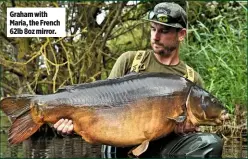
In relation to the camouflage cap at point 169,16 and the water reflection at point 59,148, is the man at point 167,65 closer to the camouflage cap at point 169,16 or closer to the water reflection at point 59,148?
the camouflage cap at point 169,16

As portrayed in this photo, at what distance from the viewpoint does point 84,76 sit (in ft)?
25.4

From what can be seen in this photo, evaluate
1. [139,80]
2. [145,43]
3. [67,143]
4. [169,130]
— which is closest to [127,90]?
[139,80]

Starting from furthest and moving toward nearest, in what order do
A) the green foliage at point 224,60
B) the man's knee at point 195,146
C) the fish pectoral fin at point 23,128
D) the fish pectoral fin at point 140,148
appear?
the green foliage at point 224,60 → the man's knee at point 195,146 → the fish pectoral fin at point 140,148 → the fish pectoral fin at point 23,128

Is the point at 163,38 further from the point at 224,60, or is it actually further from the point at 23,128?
the point at 224,60

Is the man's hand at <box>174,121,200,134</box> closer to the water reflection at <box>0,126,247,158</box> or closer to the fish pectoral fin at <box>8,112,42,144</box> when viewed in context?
the fish pectoral fin at <box>8,112,42,144</box>

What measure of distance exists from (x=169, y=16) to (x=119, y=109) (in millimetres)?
900

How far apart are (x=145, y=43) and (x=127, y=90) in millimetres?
4869

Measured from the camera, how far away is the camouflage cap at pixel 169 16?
421 centimetres

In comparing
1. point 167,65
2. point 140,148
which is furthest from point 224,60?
point 140,148

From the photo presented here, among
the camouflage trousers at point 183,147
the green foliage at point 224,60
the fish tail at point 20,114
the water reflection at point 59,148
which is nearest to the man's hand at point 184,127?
the camouflage trousers at point 183,147

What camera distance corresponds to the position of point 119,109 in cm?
368

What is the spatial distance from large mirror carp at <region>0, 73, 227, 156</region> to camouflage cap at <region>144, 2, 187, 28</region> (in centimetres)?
50

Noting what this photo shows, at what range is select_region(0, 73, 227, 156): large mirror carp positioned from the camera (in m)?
3.55

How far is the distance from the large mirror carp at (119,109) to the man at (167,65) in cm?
33
